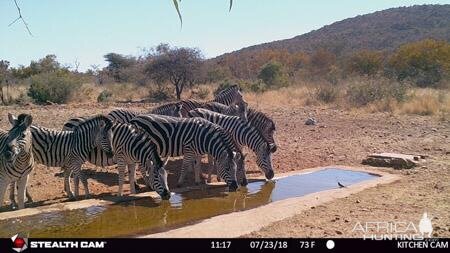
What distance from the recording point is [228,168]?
26.7ft

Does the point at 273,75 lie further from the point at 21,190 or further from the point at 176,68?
the point at 21,190

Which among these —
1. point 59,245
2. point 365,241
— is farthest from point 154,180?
point 365,241

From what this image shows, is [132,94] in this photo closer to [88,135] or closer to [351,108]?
[351,108]

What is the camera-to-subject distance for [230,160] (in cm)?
812

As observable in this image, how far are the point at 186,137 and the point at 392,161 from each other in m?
4.41

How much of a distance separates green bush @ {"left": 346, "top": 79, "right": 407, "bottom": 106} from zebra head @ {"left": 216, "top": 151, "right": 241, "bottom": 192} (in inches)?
561

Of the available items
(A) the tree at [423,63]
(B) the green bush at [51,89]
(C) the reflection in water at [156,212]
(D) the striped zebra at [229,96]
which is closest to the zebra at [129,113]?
(D) the striped zebra at [229,96]

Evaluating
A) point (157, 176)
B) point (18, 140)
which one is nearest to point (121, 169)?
point (157, 176)

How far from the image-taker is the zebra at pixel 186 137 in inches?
331

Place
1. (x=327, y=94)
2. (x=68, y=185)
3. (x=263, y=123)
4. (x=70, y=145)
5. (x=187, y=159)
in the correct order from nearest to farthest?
(x=68, y=185), (x=70, y=145), (x=187, y=159), (x=263, y=123), (x=327, y=94)

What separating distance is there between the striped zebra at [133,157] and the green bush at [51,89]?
18356mm

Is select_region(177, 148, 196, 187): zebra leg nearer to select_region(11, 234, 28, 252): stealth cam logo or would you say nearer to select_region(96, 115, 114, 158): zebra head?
select_region(96, 115, 114, 158): zebra head

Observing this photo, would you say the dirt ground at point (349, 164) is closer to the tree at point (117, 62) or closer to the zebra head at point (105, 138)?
the zebra head at point (105, 138)

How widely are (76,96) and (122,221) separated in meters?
22.3
